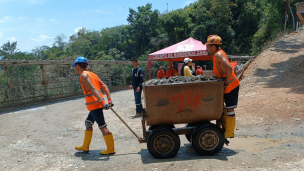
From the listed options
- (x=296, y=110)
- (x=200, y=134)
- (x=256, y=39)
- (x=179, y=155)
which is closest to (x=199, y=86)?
(x=200, y=134)

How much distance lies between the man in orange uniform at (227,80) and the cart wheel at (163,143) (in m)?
0.93

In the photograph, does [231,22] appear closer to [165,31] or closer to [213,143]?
[165,31]

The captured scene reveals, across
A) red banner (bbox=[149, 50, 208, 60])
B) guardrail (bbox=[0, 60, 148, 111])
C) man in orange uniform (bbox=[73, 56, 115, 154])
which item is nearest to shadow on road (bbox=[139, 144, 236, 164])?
man in orange uniform (bbox=[73, 56, 115, 154])

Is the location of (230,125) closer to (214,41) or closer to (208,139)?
(208,139)

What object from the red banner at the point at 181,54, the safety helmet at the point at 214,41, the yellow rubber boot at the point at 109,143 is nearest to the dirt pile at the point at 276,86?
the red banner at the point at 181,54

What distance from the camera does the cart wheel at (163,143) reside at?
3861 millimetres

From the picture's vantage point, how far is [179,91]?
376cm

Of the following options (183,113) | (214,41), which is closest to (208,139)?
(183,113)

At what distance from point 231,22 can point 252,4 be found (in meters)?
3.66

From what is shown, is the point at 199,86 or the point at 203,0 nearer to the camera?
the point at 199,86

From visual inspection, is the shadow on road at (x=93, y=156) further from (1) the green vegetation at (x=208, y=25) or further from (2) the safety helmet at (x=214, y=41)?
(1) the green vegetation at (x=208, y=25)

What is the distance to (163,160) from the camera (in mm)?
3855

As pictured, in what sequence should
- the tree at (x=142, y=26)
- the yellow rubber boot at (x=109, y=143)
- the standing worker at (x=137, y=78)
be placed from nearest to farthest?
the yellow rubber boot at (x=109, y=143)
the standing worker at (x=137, y=78)
the tree at (x=142, y=26)

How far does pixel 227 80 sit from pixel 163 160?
1.68 meters
